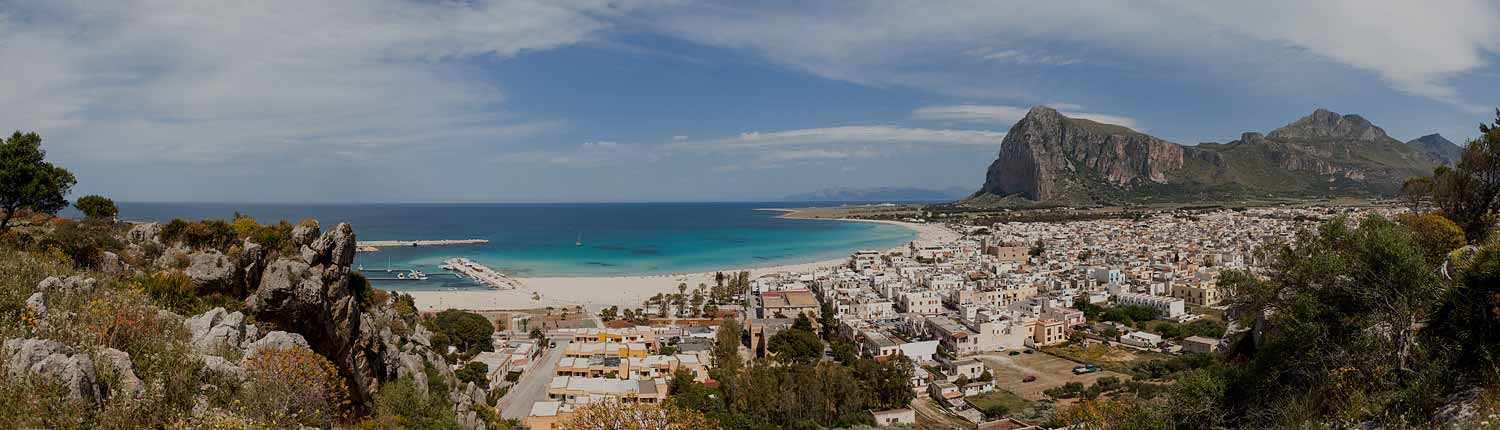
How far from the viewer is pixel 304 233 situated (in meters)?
12.0

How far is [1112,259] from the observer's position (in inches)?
2500

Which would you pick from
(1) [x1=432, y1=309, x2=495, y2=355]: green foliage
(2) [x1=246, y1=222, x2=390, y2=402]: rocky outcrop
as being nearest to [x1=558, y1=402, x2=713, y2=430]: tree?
(2) [x1=246, y1=222, x2=390, y2=402]: rocky outcrop

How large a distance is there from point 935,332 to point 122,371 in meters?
37.0

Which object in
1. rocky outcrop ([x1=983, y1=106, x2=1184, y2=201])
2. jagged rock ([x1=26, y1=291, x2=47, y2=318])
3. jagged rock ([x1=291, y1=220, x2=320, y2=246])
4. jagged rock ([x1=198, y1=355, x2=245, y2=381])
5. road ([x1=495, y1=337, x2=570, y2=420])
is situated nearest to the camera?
jagged rock ([x1=26, y1=291, x2=47, y2=318])

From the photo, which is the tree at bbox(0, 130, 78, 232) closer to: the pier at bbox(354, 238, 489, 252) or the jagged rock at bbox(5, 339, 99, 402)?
the jagged rock at bbox(5, 339, 99, 402)

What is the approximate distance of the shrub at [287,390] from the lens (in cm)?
660

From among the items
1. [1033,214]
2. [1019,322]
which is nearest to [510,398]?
[1019,322]

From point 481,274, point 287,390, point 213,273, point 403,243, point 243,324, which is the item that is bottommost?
point 481,274

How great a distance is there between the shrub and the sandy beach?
37172mm

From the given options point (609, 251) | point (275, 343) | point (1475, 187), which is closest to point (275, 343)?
point (275, 343)

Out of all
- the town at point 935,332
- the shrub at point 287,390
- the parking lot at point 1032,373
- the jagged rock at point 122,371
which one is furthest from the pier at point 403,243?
the jagged rock at point 122,371

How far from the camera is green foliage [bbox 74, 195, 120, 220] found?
12602 mm

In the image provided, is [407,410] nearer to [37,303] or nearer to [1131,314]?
[37,303]

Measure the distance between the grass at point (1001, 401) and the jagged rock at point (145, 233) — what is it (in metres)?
25.0
